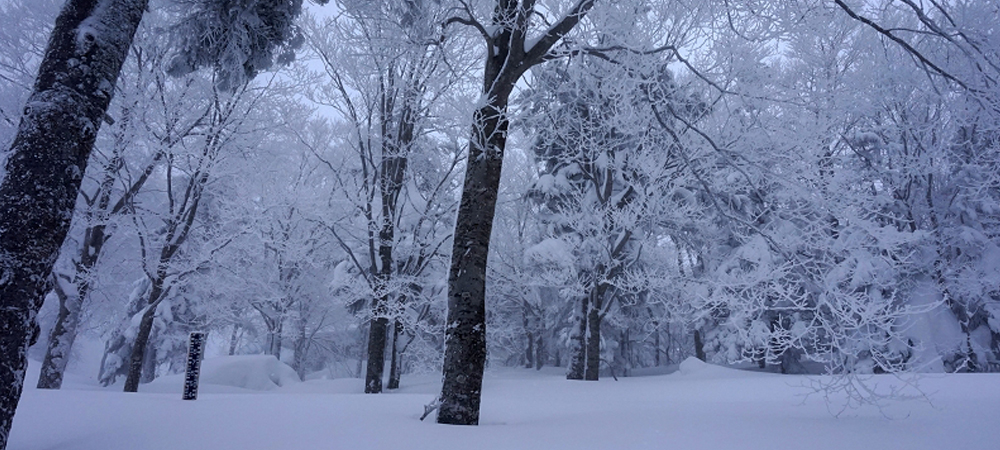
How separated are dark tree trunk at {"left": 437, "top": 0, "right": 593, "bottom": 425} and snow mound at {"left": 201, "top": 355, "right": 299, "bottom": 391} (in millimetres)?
13992

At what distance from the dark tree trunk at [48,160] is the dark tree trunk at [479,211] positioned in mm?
2799

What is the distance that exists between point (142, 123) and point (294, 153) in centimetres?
823

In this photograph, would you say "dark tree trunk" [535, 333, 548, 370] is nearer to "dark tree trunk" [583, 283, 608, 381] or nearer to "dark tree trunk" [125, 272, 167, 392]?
"dark tree trunk" [583, 283, 608, 381]

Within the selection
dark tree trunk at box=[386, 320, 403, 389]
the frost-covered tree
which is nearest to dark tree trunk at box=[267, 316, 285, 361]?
dark tree trunk at box=[386, 320, 403, 389]

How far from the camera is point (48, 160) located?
3.07m

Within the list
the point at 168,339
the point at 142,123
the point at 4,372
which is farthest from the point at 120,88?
the point at 168,339

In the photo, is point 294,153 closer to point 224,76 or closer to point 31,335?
point 224,76

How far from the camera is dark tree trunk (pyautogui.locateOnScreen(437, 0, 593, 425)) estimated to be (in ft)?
15.2

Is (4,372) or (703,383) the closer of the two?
(4,372)

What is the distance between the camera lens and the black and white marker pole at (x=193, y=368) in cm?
640

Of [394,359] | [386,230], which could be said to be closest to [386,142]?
[386,230]

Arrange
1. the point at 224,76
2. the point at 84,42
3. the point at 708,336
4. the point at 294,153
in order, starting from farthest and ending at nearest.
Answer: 1. the point at 708,336
2. the point at 294,153
3. the point at 224,76
4. the point at 84,42

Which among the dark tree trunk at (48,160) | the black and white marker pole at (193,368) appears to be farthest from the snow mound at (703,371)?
the dark tree trunk at (48,160)

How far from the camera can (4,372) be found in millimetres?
2885
